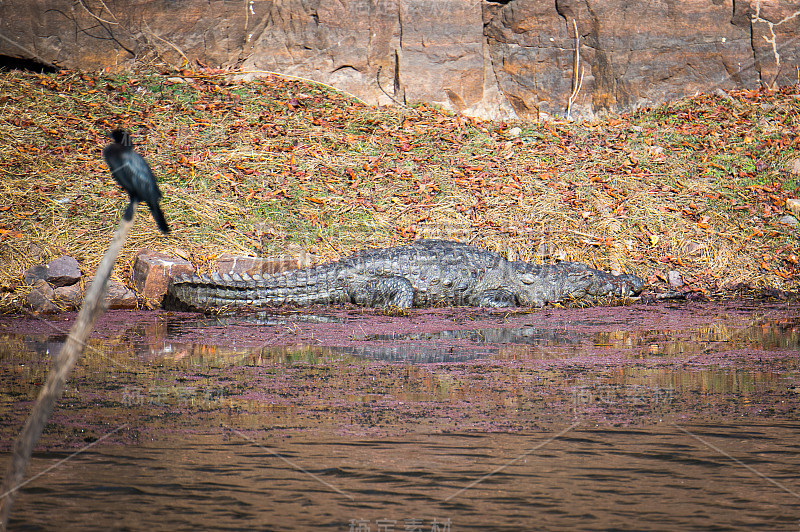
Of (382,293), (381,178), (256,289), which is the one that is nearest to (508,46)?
(381,178)

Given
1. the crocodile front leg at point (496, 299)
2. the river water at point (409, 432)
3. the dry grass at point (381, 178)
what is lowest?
the river water at point (409, 432)

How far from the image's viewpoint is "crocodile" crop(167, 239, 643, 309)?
7426 mm

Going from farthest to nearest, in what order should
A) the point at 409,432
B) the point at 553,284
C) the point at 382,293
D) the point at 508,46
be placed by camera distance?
the point at 508,46
the point at 553,284
the point at 382,293
the point at 409,432

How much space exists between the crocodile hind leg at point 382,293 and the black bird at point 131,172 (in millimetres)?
5108

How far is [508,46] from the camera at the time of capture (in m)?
12.6

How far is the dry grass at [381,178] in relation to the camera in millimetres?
8461

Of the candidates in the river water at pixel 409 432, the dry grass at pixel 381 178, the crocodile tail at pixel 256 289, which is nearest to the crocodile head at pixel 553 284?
the dry grass at pixel 381 178

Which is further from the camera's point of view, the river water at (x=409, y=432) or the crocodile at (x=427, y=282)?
the crocodile at (x=427, y=282)

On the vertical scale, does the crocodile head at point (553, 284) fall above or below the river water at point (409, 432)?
above

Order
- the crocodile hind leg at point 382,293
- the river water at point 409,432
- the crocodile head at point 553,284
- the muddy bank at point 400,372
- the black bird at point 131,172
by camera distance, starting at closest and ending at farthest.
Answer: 1. the black bird at point 131,172
2. the river water at point 409,432
3. the muddy bank at point 400,372
4. the crocodile hind leg at point 382,293
5. the crocodile head at point 553,284

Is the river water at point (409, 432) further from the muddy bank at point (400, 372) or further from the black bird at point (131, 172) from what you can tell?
the black bird at point (131, 172)

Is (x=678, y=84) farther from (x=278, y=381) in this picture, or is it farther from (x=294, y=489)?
(x=294, y=489)

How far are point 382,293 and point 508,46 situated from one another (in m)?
→ 6.60

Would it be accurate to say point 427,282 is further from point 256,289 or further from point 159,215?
point 159,215
